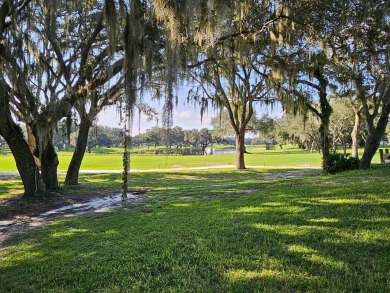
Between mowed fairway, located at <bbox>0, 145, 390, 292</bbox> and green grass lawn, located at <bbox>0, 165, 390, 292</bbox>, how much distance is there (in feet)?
0.04

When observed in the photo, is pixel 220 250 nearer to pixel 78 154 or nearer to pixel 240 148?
pixel 78 154

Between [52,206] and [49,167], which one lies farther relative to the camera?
[49,167]

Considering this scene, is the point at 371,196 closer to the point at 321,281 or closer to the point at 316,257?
the point at 316,257

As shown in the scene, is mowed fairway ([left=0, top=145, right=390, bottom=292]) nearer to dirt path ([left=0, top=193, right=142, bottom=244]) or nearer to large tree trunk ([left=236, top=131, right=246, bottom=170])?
dirt path ([left=0, top=193, right=142, bottom=244])

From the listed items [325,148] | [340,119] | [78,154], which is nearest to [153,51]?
[78,154]

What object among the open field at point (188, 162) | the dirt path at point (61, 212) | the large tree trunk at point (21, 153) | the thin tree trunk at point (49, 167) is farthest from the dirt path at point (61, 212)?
the open field at point (188, 162)

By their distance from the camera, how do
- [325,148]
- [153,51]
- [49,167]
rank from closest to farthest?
[153,51] < [49,167] < [325,148]

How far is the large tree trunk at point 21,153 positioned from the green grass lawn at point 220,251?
3.26m

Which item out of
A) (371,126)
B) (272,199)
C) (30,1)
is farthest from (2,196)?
(371,126)

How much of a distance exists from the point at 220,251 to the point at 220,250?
0.11ft

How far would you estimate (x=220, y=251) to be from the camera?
11.6ft

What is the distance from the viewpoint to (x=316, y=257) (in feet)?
10.4

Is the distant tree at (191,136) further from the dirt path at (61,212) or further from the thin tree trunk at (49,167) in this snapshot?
the dirt path at (61,212)

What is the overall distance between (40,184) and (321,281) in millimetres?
8292
